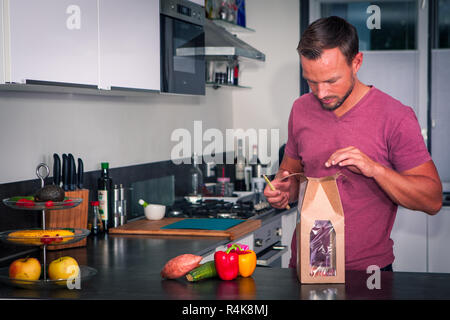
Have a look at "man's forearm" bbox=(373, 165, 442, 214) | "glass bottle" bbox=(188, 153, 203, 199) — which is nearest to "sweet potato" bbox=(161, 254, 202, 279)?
"man's forearm" bbox=(373, 165, 442, 214)

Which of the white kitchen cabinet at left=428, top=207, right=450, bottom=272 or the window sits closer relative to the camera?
the white kitchen cabinet at left=428, top=207, right=450, bottom=272

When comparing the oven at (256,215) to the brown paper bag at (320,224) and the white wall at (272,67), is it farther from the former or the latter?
the brown paper bag at (320,224)

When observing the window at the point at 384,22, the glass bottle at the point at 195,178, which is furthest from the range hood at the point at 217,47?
the window at the point at 384,22

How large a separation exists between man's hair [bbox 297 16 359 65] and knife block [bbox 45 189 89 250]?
1.20 m

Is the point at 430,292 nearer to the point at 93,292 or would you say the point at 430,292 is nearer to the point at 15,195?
the point at 93,292

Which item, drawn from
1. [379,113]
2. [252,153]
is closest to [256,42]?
[252,153]

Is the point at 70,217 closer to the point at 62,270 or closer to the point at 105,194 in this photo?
the point at 105,194

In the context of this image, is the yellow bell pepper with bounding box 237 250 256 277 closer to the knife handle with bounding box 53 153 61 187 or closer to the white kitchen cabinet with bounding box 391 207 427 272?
the knife handle with bounding box 53 153 61 187

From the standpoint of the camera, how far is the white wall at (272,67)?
16.5 ft

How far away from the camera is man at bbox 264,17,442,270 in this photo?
197 cm

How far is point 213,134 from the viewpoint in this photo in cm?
472

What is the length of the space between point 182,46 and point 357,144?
1.42 meters

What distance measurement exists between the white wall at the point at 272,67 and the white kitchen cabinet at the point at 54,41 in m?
2.82

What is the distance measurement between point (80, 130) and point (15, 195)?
0.56 m
